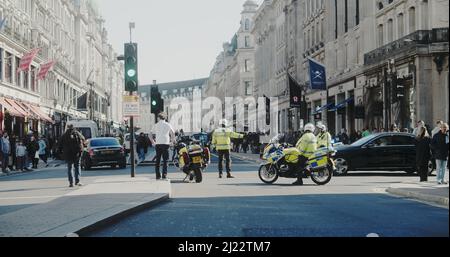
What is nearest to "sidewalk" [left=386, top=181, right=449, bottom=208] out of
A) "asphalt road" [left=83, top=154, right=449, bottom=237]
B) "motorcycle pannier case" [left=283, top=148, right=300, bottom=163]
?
"asphalt road" [left=83, top=154, right=449, bottom=237]

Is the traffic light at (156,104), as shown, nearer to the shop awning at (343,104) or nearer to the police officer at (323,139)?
the police officer at (323,139)

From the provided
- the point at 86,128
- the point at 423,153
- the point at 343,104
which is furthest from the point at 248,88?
the point at 423,153

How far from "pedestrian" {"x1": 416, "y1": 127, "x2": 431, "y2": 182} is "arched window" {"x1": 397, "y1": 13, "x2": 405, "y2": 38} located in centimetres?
1830

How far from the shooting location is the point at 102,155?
3222 cm

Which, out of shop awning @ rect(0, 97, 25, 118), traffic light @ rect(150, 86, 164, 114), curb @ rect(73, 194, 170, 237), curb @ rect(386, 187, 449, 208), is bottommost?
curb @ rect(386, 187, 449, 208)

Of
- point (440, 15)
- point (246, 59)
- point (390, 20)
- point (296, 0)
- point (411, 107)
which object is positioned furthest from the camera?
point (246, 59)

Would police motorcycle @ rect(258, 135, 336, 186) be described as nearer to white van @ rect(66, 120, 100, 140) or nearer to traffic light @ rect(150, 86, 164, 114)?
traffic light @ rect(150, 86, 164, 114)

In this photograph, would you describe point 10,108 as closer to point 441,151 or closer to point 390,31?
point 390,31

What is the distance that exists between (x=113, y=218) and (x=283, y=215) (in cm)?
259

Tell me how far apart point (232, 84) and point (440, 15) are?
106578 mm

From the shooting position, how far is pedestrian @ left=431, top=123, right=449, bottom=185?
19.3 metres
